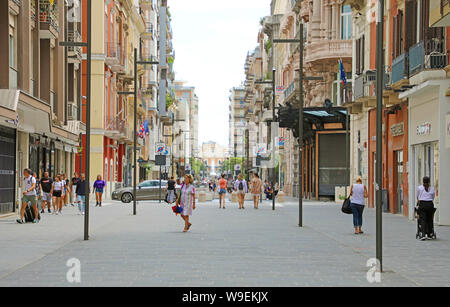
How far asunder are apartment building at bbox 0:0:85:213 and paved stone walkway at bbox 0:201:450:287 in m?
5.55

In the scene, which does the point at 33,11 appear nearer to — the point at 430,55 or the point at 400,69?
the point at 400,69

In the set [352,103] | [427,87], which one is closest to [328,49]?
[352,103]

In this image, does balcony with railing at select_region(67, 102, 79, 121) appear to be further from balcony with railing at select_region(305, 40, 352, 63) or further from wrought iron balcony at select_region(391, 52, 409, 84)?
wrought iron balcony at select_region(391, 52, 409, 84)

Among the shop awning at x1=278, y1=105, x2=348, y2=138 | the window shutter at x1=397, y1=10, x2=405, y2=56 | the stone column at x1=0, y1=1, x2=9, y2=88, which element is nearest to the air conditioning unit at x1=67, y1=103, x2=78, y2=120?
the stone column at x1=0, y1=1, x2=9, y2=88

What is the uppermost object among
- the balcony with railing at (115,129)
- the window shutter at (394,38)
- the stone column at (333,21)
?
the stone column at (333,21)

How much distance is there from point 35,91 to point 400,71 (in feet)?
49.0

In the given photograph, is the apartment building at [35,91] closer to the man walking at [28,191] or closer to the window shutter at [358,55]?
the man walking at [28,191]

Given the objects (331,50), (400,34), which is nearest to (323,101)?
(331,50)

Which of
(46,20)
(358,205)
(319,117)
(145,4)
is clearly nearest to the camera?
(358,205)

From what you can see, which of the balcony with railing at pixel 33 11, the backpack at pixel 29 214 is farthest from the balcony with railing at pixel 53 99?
the backpack at pixel 29 214

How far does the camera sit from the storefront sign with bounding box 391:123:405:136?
32.8 metres

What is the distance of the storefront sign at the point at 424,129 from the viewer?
27.8 m

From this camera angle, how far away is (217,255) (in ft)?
51.6
